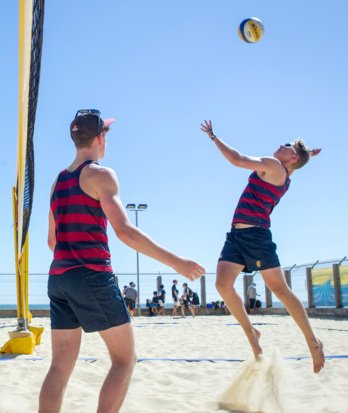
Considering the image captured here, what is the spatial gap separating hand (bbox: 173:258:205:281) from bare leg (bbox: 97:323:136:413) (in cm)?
39

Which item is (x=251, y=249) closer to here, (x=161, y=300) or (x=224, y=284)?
(x=224, y=284)

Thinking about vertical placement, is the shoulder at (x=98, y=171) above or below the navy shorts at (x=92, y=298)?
above

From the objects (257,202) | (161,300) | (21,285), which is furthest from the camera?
(161,300)

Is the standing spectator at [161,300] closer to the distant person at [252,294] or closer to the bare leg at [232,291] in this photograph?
the distant person at [252,294]

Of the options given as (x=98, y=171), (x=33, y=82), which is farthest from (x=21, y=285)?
(x=98, y=171)

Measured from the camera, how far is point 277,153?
12.4 feet

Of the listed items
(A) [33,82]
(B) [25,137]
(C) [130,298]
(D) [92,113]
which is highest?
(A) [33,82]

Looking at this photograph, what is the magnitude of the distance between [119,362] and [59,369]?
0.29 metres

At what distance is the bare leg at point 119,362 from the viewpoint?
203cm

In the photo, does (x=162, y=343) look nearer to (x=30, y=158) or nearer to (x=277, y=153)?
(x=30, y=158)

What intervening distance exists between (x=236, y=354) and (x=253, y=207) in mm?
2767

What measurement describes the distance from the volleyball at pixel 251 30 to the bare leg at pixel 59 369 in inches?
159

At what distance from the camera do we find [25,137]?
4.29m

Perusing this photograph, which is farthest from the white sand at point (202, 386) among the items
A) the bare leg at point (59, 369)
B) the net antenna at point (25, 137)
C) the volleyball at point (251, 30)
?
the volleyball at point (251, 30)
